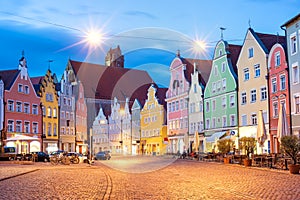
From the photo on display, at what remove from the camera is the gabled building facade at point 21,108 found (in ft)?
192

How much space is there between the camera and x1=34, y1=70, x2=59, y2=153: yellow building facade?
66875 millimetres

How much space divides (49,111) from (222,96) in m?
26.8

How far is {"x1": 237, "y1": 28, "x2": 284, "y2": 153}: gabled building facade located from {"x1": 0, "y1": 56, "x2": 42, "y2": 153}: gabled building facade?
2552 cm

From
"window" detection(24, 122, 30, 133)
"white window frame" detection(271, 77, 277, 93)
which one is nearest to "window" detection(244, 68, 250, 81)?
"white window frame" detection(271, 77, 277, 93)

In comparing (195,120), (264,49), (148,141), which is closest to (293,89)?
(264,49)

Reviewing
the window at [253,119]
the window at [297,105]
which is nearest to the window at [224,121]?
the window at [253,119]

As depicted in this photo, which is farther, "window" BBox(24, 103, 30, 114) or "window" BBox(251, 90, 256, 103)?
"window" BBox(24, 103, 30, 114)

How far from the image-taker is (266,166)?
97.0ft

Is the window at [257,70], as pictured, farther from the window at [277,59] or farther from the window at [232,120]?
the window at [232,120]

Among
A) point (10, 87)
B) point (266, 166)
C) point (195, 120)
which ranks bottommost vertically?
point (266, 166)

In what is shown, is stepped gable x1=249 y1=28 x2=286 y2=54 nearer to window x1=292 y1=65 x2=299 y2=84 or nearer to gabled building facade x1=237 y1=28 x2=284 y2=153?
gabled building facade x1=237 y1=28 x2=284 y2=153

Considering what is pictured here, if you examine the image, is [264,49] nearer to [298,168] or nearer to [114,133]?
[298,168]

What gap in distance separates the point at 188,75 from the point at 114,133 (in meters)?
31.4

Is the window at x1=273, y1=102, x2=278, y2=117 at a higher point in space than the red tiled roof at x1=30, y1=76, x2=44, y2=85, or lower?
lower
